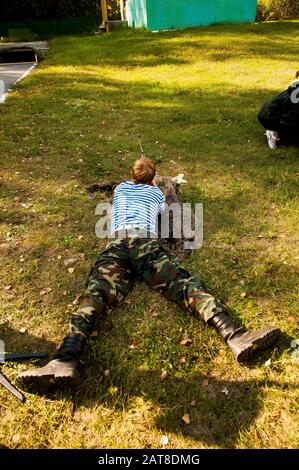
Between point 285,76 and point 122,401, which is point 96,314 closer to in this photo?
point 122,401

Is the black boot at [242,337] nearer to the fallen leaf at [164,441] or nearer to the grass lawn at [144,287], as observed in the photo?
the grass lawn at [144,287]

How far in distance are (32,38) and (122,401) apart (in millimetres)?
33537

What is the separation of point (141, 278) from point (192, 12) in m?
22.8

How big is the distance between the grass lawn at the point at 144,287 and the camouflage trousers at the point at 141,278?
180 millimetres

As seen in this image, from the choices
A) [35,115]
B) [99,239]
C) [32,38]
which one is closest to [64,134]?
[35,115]

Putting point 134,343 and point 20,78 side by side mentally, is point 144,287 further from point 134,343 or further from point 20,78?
point 20,78

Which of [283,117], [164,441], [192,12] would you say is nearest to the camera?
[164,441]

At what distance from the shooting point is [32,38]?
31.0m

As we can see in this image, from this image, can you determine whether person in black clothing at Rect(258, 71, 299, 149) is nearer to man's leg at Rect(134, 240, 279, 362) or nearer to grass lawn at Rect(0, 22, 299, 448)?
grass lawn at Rect(0, 22, 299, 448)

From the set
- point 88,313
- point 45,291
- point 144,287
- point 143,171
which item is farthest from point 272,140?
point 88,313

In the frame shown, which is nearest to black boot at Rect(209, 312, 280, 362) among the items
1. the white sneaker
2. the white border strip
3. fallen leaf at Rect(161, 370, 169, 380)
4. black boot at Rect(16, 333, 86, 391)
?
fallen leaf at Rect(161, 370, 169, 380)

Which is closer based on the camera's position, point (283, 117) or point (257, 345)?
point (257, 345)

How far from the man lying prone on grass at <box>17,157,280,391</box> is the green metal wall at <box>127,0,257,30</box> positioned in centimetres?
2094

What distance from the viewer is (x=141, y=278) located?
14.1 ft
